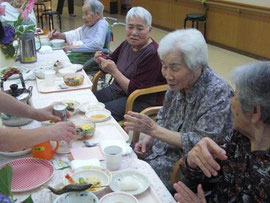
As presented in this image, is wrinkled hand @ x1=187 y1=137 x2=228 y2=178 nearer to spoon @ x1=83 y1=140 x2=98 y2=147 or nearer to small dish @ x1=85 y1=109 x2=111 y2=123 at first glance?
spoon @ x1=83 y1=140 x2=98 y2=147

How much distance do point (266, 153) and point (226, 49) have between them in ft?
17.9

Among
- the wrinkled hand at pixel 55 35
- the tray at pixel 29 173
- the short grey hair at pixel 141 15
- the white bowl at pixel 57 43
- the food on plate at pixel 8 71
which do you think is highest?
the short grey hair at pixel 141 15

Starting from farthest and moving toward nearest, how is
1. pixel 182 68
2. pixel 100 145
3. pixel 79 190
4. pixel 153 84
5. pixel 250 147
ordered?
pixel 153 84 < pixel 182 68 < pixel 100 145 < pixel 250 147 < pixel 79 190

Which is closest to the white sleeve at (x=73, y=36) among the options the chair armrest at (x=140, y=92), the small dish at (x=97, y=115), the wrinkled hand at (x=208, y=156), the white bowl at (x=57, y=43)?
the white bowl at (x=57, y=43)

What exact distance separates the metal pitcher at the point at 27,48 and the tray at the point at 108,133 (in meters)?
1.41

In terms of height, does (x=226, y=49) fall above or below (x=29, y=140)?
below

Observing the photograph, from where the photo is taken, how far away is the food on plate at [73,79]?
94.5 inches

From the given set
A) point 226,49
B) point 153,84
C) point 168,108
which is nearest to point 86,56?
point 153,84

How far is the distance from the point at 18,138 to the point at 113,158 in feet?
1.32

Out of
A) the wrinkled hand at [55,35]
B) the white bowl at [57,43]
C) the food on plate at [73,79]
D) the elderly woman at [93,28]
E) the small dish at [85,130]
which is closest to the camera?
the small dish at [85,130]

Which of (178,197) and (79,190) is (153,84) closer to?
(178,197)

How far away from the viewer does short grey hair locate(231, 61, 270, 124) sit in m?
1.19

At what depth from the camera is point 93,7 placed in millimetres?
3553

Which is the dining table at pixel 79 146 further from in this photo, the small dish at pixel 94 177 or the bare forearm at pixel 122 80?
the bare forearm at pixel 122 80
